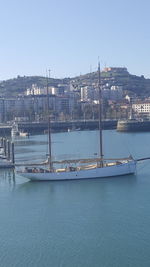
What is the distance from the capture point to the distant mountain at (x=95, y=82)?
4788 inches

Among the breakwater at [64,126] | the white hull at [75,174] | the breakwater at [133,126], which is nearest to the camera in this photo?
the white hull at [75,174]

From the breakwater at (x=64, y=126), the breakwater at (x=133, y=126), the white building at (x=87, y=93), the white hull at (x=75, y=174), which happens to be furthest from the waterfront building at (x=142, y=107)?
the white hull at (x=75, y=174)

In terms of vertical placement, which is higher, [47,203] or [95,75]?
[95,75]

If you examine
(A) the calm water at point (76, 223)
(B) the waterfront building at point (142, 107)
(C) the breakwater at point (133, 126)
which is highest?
(B) the waterfront building at point (142, 107)

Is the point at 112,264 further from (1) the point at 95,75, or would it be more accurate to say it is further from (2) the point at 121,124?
(1) the point at 95,75

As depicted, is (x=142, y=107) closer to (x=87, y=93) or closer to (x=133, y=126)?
(x=87, y=93)

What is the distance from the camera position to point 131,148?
33.5m

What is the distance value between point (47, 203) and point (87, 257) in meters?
5.43

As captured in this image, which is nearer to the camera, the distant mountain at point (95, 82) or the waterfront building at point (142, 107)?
the waterfront building at point (142, 107)

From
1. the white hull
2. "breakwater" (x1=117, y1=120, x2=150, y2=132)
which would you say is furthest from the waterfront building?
the white hull

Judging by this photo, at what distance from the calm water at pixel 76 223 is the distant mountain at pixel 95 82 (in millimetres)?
98018

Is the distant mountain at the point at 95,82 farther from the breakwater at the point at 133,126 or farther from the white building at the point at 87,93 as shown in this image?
the breakwater at the point at 133,126

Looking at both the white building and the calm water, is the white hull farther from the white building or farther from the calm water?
the white building

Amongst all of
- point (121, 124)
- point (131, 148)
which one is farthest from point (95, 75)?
point (131, 148)
